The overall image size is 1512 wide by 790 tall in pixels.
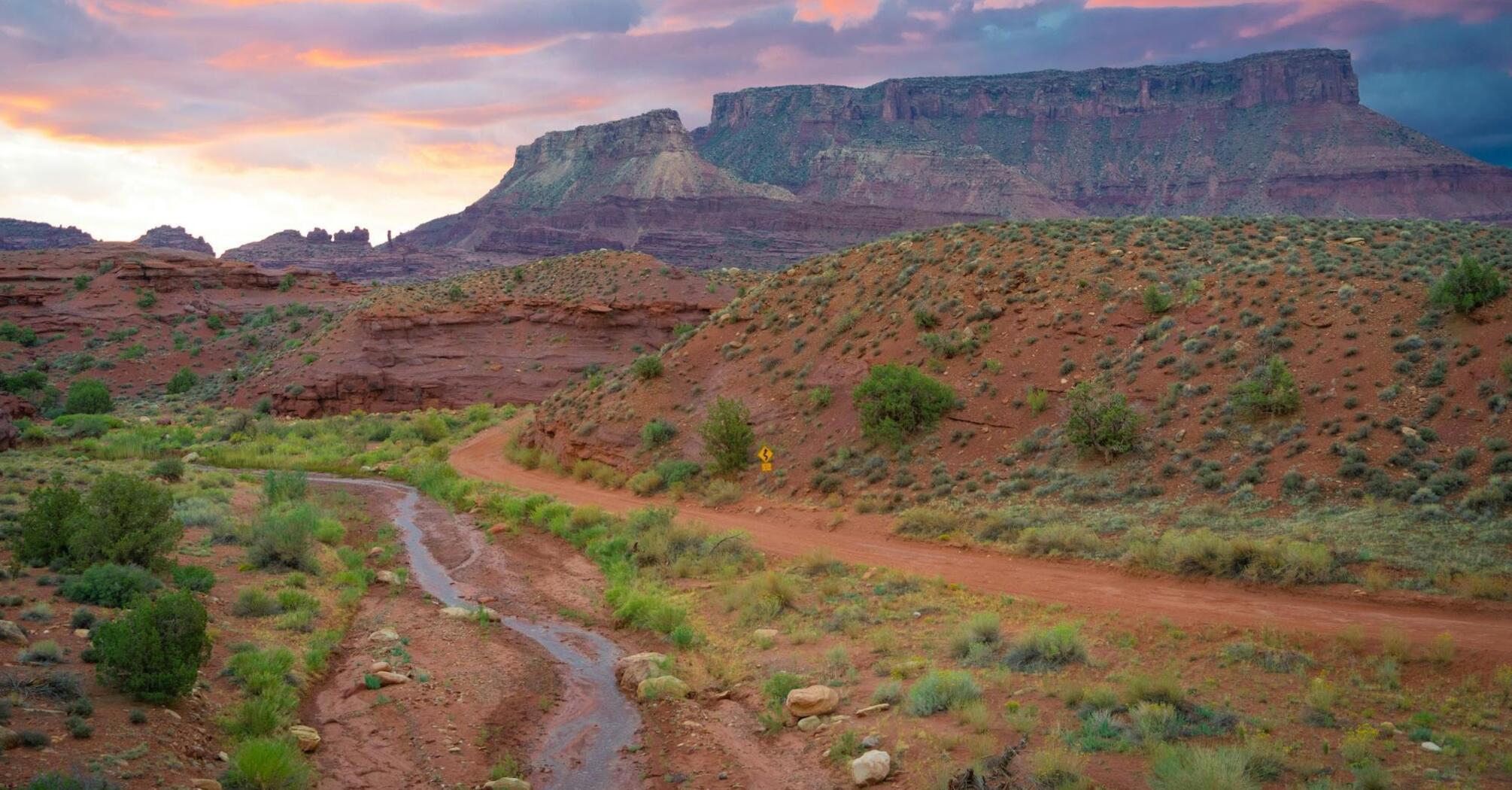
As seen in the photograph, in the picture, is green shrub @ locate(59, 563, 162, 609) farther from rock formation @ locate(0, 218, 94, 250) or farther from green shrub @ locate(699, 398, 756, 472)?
rock formation @ locate(0, 218, 94, 250)

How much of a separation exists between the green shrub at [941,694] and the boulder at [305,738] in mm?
7233

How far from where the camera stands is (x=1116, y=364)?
92.5 feet

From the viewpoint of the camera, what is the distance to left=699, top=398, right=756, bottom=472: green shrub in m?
31.9

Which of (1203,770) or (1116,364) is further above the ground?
(1116,364)

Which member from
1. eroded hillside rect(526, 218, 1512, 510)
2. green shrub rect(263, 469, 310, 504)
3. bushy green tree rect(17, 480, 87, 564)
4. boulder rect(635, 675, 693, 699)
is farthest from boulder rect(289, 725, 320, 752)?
green shrub rect(263, 469, 310, 504)

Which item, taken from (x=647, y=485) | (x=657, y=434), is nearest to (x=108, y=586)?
(x=647, y=485)

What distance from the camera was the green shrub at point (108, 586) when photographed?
15.2 meters

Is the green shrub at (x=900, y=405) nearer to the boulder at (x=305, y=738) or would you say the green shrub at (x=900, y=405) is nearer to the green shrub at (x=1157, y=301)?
the green shrub at (x=1157, y=301)

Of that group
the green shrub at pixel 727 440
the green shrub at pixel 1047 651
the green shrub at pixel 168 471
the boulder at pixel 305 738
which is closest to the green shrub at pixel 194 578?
the boulder at pixel 305 738

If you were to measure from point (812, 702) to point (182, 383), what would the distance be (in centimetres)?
6950

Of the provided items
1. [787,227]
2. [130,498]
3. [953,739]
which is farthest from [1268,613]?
[787,227]

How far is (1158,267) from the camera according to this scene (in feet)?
106

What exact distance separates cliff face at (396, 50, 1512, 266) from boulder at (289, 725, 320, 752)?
13190 cm

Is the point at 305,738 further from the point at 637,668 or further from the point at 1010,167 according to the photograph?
the point at 1010,167
